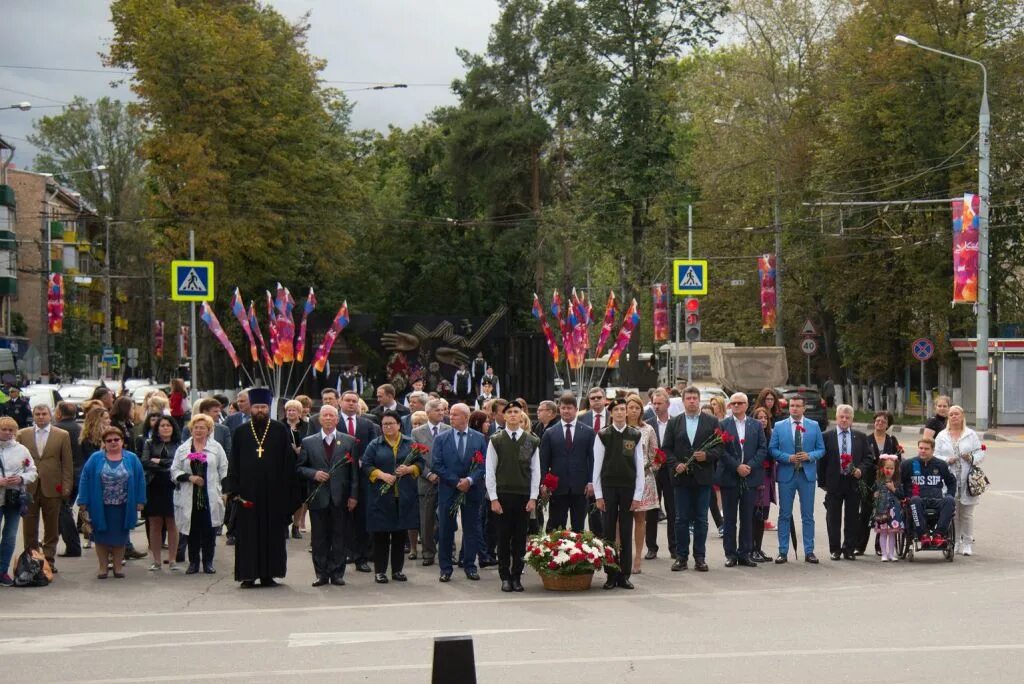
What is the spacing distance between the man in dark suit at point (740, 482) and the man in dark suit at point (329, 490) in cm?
387

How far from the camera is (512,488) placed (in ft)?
47.1

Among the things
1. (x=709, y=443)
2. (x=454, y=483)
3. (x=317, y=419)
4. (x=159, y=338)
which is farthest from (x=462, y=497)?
(x=159, y=338)

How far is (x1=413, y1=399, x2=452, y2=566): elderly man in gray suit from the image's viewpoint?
16453 mm

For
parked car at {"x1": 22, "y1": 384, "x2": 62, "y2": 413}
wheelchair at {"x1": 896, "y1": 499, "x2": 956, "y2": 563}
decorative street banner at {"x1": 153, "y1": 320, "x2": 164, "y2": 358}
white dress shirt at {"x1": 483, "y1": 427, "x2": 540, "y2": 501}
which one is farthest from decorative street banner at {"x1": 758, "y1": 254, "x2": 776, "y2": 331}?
decorative street banner at {"x1": 153, "y1": 320, "x2": 164, "y2": 358}

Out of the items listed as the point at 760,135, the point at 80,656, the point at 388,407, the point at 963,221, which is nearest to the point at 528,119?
the point at 760,135

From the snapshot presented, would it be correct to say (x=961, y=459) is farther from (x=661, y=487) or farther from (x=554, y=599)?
(x=554, y=599)

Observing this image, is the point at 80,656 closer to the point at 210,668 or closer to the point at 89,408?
the point at 210,668

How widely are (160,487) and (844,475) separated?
728 centimetres

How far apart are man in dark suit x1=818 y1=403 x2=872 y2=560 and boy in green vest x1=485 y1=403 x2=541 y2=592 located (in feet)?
12.3

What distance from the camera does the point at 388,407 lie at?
18109mm

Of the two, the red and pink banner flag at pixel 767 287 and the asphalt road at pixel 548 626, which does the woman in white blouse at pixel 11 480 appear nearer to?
the asphalt road at pixel 548 626

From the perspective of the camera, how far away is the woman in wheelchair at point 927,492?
16.2 metres

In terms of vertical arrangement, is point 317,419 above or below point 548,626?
above

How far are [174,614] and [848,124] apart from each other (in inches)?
1662
